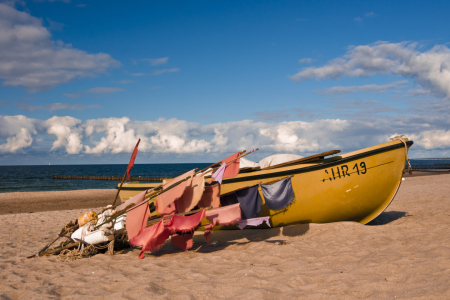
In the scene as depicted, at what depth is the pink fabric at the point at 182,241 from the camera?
5926 millimetres

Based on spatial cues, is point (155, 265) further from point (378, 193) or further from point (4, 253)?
point (378, 193)

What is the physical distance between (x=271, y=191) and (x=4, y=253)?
5837 mm

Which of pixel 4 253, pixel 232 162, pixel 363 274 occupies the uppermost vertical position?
A: pixel 232 162

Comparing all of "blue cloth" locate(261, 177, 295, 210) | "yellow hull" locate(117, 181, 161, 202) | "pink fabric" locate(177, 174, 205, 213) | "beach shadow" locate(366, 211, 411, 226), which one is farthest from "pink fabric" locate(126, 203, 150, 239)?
"beach shadow" locate(366, 211, 411, 226)

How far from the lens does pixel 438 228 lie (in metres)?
5.82

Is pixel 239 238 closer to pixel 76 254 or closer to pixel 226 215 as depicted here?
pixel 226 215

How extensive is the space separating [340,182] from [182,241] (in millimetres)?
3578

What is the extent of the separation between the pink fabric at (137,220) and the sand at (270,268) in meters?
0.53

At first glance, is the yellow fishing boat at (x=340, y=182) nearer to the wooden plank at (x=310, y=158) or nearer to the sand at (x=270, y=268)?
the wooden plank at (x=310, y=158)

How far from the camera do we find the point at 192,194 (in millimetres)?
5910

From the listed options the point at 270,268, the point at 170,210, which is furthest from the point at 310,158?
the point at 170,210

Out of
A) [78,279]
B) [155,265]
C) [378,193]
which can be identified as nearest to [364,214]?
[378,193]

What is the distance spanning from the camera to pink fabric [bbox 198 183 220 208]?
6.26 meters

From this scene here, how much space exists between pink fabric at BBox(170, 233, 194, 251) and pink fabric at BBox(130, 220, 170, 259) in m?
0.58
